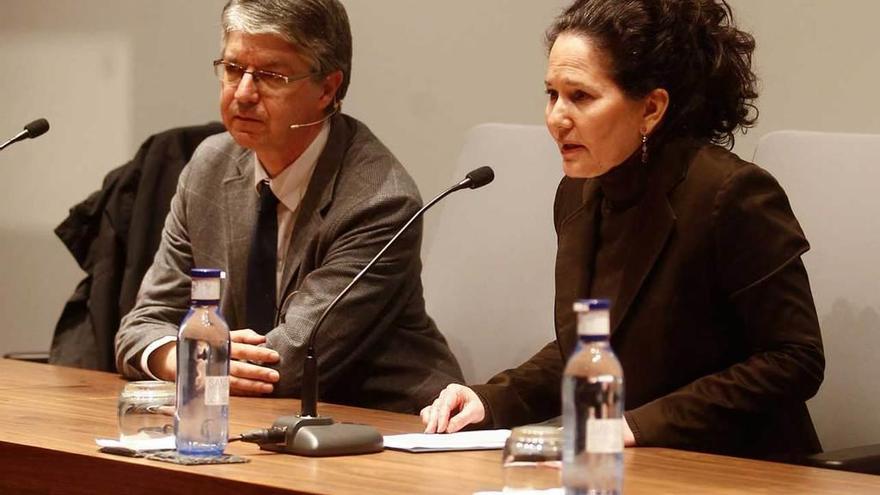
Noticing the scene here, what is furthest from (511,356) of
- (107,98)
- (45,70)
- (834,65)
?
(45,70)

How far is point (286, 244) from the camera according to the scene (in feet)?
9.69

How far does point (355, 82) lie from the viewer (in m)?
4.06

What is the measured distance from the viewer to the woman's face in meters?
2.32

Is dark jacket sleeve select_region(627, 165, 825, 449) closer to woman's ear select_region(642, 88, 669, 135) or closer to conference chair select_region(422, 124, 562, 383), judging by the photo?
woman's ear select_region(642, 88, 669, 135)

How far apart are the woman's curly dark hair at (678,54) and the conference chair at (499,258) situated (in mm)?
682

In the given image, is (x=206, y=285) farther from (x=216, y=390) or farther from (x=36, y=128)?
(x=36, y=128)

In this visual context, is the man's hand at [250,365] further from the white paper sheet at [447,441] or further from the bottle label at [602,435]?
the bottle label at [602,435]

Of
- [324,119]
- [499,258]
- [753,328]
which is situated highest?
[324,119]

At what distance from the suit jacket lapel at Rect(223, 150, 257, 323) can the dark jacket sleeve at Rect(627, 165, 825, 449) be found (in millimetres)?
1088

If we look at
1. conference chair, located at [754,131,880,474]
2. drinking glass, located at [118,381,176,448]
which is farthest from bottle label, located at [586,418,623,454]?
conference chair, located at [754,131,880,474]

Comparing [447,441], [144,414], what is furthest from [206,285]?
[447,441]

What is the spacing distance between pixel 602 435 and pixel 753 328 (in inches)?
31.2

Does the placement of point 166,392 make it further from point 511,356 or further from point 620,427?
point 511,356

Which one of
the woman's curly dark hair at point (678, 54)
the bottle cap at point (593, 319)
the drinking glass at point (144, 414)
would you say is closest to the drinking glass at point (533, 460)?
the bottle cap at point (593, 319)
